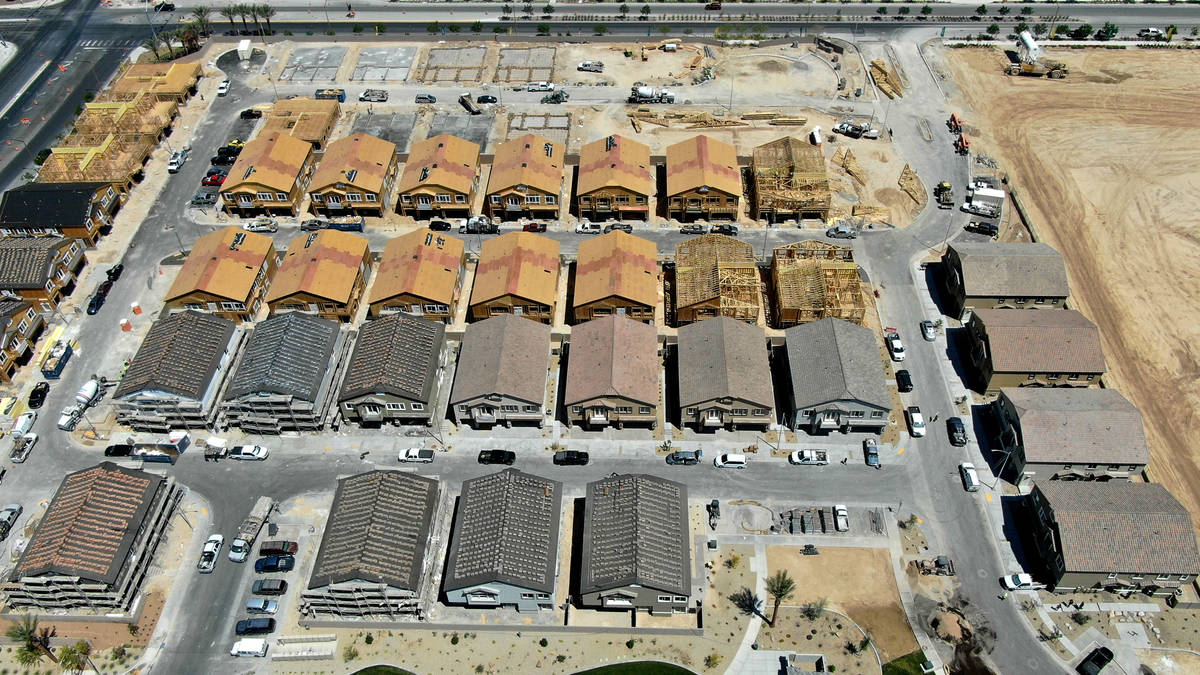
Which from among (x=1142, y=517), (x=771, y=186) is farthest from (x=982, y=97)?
(x=1142, y=517)

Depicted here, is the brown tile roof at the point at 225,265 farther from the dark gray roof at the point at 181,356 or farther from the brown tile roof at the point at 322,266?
the dark gray roof at the point at 181,356

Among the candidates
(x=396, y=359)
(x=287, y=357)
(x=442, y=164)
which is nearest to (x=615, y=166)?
(x=442, y=164)

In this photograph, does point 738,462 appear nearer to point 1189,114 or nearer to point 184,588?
point 184,588

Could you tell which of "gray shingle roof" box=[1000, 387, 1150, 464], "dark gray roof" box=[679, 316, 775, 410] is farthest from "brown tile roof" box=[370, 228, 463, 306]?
"gray shingle roof" box=[1000, 387, 1150, 464]

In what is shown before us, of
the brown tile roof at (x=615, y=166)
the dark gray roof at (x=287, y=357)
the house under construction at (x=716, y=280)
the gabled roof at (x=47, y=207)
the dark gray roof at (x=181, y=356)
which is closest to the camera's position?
the dark gray roof at (x=287, y=357)

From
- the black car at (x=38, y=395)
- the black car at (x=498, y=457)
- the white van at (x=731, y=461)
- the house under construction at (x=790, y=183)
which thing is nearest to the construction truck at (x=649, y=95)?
the house under construction at (x=790, y=183)

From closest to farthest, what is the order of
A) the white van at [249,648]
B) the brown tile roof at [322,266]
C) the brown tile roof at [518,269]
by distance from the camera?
the white van at [249,648] < the brown tile roof at [518,269] < the brown tile roof at [322,266]
